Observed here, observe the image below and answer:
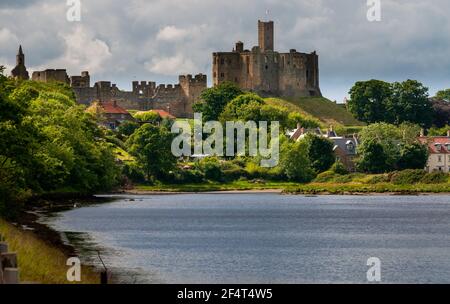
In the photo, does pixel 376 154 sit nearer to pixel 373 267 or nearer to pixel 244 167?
pixel 244 167

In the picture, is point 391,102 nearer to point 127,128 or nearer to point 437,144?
point 437,144

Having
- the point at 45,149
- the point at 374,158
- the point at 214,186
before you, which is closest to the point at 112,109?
the point at 214,186

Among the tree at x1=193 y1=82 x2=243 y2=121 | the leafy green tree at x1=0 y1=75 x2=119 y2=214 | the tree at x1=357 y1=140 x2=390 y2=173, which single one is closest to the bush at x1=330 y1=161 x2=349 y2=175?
the tree at x1=357 y1=140 x2=390 y2=173

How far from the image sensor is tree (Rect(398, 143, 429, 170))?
403ft

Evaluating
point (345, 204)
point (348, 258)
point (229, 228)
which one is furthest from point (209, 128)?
point (348, 258)

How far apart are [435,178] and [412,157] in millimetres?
11652

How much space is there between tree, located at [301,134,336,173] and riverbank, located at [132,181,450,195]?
4.02 meters

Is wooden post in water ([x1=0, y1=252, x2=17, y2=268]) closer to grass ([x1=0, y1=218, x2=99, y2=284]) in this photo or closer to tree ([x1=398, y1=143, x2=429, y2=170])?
grass ([x1=0, y1=218, x2=99, y2=284])

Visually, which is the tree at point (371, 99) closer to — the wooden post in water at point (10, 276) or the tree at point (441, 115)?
the tree at point (441, 115)

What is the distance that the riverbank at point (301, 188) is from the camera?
361 ft

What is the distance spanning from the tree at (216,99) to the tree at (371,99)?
18.1 m

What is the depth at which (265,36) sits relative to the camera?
17538cm

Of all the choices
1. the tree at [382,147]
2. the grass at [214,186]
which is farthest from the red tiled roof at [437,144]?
the grass at [214,186]

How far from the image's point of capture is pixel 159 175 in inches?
4783
